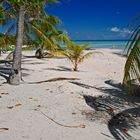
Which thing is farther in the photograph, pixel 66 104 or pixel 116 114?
pixel 66 104

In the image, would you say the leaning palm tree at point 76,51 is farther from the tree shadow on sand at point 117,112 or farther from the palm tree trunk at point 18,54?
the tree shadow on sand at point 117,112

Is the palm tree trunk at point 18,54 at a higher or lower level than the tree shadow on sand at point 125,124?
higher

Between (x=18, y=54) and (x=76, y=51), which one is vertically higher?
(x=76, y=51)

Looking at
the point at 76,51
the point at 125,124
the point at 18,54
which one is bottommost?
the point at 125,124

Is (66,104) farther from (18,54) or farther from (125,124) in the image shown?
(18,54)

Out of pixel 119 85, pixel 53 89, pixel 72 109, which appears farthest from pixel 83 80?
pixel 72 109

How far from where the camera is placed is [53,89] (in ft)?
31.6

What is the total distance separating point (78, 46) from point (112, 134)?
10.1 meters

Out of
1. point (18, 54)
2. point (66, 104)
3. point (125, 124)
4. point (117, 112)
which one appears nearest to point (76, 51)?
point (18, 54)

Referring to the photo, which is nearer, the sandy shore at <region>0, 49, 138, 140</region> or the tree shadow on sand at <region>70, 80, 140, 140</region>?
the sandy shore at <region>0, 49, 138, 140</region>

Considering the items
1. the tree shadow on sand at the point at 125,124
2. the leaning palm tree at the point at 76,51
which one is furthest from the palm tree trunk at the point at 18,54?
the leaning palm tree at the point at 76,51

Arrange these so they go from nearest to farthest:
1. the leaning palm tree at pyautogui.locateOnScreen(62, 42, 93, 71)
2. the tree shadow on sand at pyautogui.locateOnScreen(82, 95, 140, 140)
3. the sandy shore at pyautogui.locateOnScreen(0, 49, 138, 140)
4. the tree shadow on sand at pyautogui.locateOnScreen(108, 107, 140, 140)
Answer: the sandy shore at pyautogui.locateOnScreen(0, 49, 138, 140) < the tree shadow on sand at pyautogui.locateOnScreen(108, 107, 140, 140) < the tree shadow on sand at pyautogui.locateOnScreen(82, 95, 140, 140) < the leaning palm tree at pyautogui.locateOnScreen(62, 42, 93, 71)

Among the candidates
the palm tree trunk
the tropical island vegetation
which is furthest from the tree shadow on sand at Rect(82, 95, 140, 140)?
the palm tree trunk

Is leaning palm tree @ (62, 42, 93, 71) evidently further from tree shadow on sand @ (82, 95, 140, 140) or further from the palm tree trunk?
tree shadow on sand @ (82, 95, 140, 140)
